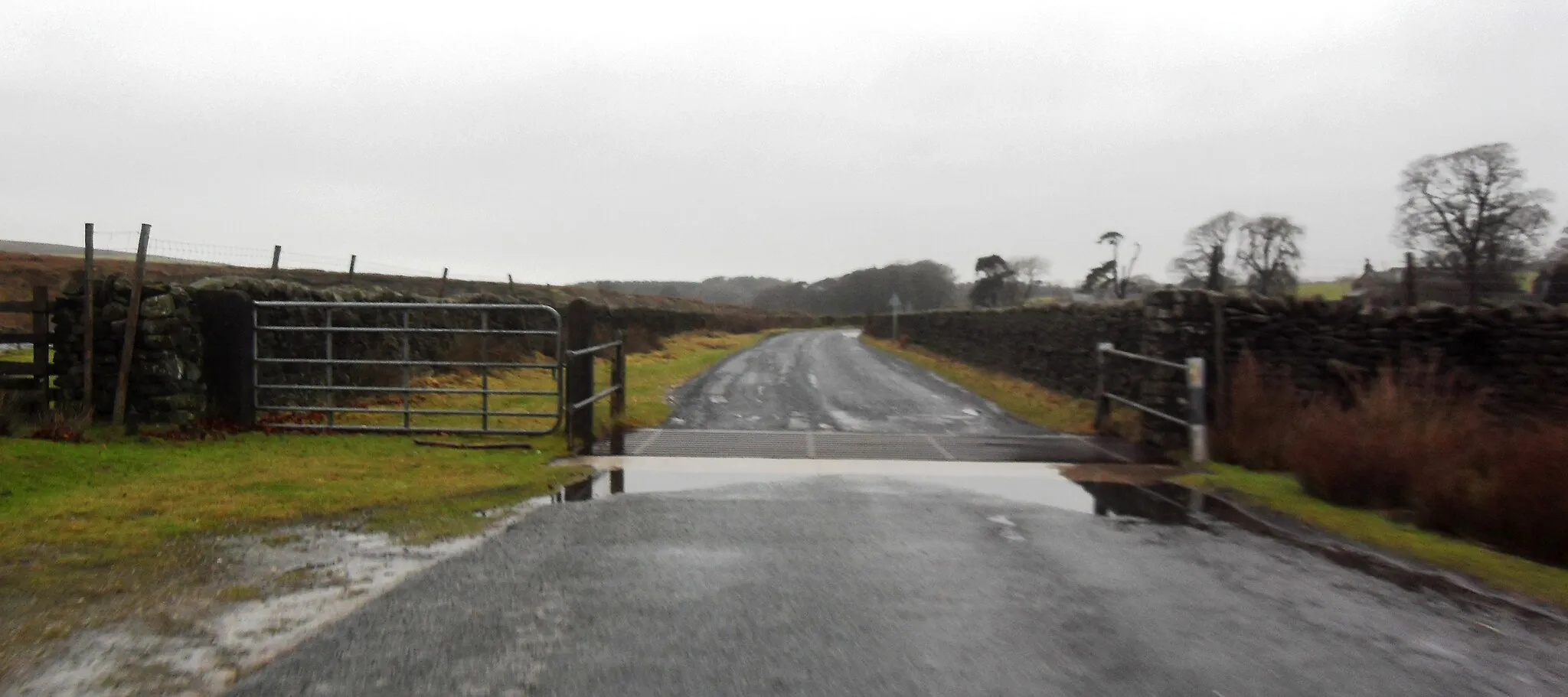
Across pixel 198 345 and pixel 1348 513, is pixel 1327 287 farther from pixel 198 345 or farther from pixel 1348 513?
pixel 198 345

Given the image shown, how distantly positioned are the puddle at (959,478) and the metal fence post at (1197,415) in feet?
1.39

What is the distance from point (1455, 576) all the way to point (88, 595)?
738 cm

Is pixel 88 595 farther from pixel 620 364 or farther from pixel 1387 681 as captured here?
pixel 620 364

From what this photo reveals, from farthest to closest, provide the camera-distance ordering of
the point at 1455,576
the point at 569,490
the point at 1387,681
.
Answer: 1. the point at 569,490
2. the point at 1455,576
3. the point at 1387,681

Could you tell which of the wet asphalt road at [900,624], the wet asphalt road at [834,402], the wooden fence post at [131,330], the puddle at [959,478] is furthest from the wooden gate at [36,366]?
the wet asphalt road at [900,624]

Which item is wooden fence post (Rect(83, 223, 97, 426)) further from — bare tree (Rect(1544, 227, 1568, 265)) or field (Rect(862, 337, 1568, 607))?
bare tree (Rect(1544, 227, 1568, 265))

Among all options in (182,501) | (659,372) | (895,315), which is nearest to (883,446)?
(182,501)

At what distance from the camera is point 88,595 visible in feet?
17.2

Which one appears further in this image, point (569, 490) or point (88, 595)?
point (569, 490)

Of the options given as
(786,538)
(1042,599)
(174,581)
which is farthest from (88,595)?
(1042,599)

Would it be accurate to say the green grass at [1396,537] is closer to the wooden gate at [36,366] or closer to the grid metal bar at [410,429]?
the grid metal bar at [410,429]

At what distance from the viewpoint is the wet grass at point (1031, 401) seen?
14617mm

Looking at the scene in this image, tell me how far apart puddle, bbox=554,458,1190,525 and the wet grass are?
3.72 metres

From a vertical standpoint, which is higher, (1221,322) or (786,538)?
(1221,322)
